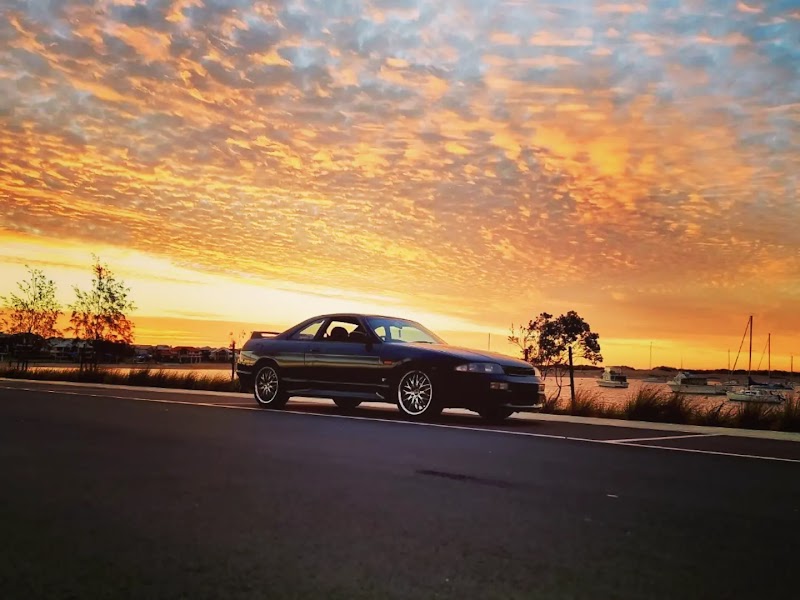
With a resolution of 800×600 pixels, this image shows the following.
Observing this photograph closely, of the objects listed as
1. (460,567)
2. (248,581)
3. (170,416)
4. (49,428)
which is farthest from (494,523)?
(170,416)

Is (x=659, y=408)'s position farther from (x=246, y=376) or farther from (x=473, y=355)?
(x=246, y=376)

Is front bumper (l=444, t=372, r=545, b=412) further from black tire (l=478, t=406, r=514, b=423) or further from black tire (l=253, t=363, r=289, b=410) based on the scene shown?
black tire (l=253, t=363, r=289, b=410)

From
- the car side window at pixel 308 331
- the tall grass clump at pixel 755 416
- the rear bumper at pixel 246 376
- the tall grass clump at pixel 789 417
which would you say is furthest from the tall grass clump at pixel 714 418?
the rear bumper at pixel 246 376

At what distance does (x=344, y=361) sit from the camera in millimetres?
15242

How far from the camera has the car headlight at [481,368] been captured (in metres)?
13.7

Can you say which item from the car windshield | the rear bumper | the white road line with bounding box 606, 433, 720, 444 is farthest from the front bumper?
the rear bumper

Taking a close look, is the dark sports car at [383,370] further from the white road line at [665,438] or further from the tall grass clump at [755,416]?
the tall grass clump at [755,416]

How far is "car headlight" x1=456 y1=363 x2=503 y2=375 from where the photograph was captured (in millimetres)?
13728

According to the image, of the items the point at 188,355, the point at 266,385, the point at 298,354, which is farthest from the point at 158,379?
the point at 188,355

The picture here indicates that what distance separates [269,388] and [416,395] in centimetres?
355

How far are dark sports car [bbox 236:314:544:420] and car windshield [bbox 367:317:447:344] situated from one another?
2cm

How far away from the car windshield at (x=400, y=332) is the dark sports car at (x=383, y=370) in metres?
0.02

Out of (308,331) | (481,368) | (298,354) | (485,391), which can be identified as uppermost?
(308,331)

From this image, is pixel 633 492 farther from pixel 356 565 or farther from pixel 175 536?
pixel 175 536
